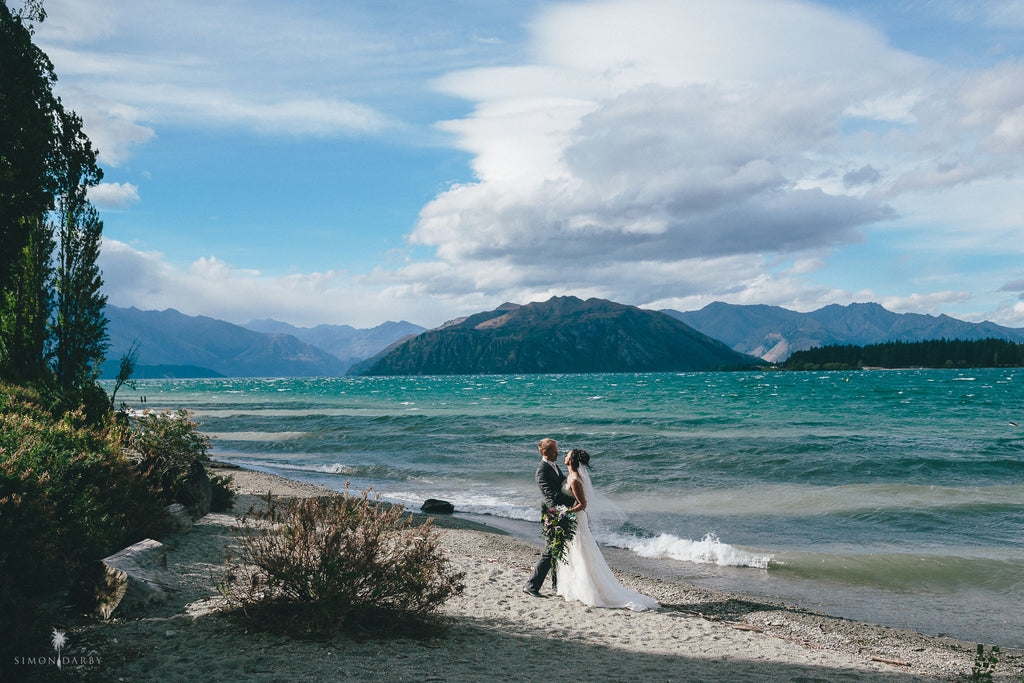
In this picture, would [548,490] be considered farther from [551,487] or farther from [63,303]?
[63,303]

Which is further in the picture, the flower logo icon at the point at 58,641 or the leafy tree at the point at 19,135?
the leafy tree at the point at 19,135

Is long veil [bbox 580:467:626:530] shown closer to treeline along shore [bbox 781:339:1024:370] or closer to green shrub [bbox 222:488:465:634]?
green shrub [bbox 222:488:465:634]

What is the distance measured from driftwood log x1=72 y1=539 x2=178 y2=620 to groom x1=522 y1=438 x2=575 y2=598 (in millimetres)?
4847

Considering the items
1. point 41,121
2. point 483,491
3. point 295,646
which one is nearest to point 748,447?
point 483,491

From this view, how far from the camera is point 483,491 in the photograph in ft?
68.8

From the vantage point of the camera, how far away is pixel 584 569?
28.5 feet

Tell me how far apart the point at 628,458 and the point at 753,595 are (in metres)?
16.4

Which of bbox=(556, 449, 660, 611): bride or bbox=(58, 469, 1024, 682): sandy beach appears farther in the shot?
bbox=(556, 449, 660, 611): bride

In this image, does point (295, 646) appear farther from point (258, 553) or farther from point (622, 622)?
point (622, 622)

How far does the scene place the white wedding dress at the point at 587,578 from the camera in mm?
8656

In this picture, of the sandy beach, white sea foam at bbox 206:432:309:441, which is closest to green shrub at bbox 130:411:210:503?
the sandy beach

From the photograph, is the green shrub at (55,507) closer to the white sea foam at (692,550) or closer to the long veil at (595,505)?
the long veil at (595,505)

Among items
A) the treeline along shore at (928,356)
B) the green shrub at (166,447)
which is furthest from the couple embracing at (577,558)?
the treeline along shore at (928,356)

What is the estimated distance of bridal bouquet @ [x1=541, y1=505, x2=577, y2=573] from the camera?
8781mm
